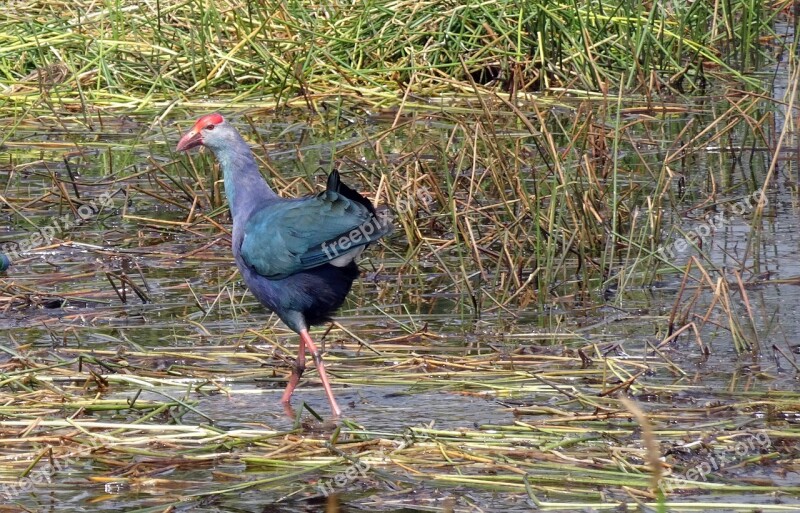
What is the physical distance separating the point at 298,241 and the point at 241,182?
17.0 inches

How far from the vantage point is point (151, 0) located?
1113 cm

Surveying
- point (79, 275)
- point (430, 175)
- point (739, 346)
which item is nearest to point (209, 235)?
point (79, 275)

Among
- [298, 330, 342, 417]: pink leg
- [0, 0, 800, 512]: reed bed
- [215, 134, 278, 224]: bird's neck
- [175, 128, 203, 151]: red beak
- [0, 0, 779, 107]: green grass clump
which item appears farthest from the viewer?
[0, 0, 779, 107]: green grass clump

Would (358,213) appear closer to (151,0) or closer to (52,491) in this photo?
(52,491)

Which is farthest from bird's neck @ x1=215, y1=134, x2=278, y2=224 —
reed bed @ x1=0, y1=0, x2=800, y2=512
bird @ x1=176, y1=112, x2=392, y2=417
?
reed bed @ x1=0, y1=0, x2=800, y2=512

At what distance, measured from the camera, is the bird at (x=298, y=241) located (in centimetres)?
470

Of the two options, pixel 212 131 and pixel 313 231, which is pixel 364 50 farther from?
pixel 313 231

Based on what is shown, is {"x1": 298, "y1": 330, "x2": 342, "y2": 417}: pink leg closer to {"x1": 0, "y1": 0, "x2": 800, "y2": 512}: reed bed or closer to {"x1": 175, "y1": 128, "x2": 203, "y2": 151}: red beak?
{"x1": 0, "y1": 0, "x2": 800, "y2": 512}: reed bed

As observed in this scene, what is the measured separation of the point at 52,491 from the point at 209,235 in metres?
3.33

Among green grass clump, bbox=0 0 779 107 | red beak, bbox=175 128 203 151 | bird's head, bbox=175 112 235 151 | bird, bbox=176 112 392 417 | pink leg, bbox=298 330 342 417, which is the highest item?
bird's head, bbox=175 112 235 151

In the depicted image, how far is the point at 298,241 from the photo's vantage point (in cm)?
475

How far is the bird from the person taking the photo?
4695 mm

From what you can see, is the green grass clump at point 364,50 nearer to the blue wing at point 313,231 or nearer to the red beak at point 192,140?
the red beak at point 192,140

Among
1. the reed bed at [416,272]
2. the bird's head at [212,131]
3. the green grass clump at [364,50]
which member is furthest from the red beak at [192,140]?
the green grass clump at [364,50]
